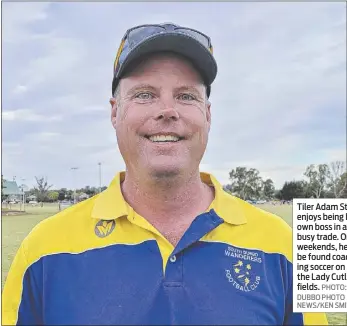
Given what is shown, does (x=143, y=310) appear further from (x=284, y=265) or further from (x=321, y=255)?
(x=321, y=255)

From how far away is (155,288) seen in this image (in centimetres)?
130

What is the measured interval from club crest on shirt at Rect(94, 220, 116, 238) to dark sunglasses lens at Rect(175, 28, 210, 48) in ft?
1.94

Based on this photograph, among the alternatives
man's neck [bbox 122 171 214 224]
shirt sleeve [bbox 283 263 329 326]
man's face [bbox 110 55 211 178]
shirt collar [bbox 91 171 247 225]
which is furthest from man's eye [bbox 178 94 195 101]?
shirt sleeve [bbox 283 263 329 326]

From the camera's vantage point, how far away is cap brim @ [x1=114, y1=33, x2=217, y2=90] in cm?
135

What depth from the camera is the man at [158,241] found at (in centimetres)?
131

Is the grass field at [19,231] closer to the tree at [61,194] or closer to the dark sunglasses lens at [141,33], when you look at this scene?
the tree at [61,194]

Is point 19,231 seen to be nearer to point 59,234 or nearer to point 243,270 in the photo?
point 59,234

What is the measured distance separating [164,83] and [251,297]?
0.66m

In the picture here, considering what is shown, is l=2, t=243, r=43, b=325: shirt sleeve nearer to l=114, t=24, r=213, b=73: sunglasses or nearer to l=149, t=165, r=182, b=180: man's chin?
l=149, t=165, r=182, b=180: man's chin

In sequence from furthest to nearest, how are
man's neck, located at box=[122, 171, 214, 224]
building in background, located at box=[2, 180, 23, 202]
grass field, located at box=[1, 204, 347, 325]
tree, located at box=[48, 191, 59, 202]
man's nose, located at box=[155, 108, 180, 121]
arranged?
tree, located at box=[48, 191, 59, 202] → building in background, located at box=[2, 180, 23, 202] → grass field, located at box=[1, 204, 347, 325] → man's neck, located at box=[122, 171, 214, 224] → man's nose, located at box=[155, 108, 180, 121]

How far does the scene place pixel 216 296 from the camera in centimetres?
134

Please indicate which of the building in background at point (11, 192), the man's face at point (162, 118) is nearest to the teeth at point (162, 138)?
the man's face at point (162, 118)

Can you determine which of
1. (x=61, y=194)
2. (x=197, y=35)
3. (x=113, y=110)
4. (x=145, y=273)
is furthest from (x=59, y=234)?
(x=61, y=194)

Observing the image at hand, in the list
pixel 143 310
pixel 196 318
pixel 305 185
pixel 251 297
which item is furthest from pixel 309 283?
pixel 305 185
